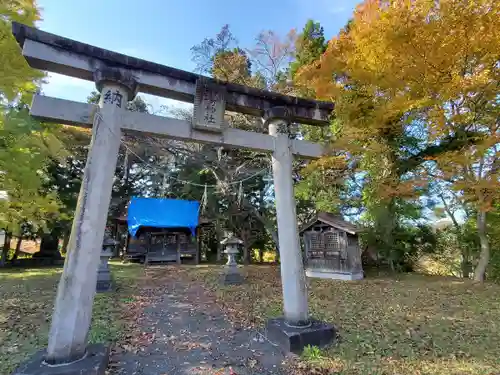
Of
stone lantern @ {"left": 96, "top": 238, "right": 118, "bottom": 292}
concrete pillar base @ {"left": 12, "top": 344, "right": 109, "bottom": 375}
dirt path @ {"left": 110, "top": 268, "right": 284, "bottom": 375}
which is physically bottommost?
dirt path @ {"left": 110, "top": 268, "right": 284, "bottom": 375}

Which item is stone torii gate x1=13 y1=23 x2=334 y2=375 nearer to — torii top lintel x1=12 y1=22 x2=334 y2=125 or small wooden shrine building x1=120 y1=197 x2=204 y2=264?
torii top lintel x1=12 y1=22 x2=334 y2=125

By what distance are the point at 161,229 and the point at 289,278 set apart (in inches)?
532

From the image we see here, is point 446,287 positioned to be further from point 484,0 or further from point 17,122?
point 17,122

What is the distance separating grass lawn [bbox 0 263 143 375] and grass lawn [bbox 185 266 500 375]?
2.55 meters

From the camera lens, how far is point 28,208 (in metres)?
8.62

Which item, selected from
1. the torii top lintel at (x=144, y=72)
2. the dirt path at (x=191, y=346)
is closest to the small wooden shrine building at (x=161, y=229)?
the dirt path at (x=191, y=346)

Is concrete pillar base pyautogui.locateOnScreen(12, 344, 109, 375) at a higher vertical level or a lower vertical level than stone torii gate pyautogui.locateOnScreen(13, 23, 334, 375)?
lower

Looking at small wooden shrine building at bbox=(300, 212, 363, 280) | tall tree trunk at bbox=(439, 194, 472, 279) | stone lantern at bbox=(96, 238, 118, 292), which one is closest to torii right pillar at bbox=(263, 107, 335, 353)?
stone lantern at bbox=(96, 238, 118, 292)

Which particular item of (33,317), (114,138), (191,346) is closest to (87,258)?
(114,138)

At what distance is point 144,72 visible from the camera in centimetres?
440

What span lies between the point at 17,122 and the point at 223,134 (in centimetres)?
490

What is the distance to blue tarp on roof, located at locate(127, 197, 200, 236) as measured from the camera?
15.6 m

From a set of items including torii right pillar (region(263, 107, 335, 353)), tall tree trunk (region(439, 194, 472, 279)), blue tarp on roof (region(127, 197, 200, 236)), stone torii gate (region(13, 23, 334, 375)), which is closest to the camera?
stone torii gate (region(13, 23, 334, 375))

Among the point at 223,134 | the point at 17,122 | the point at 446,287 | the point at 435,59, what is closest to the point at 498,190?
the point at 446,287
